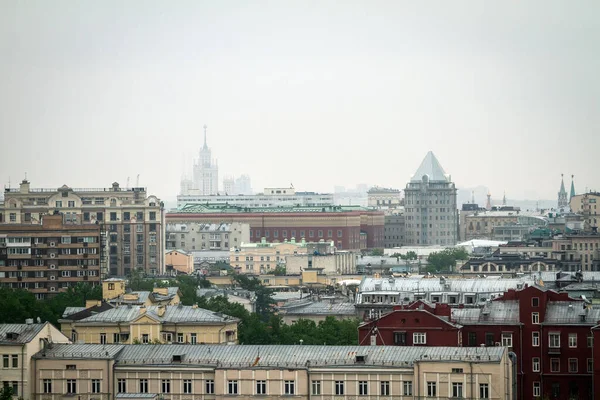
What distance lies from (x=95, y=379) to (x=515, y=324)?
760 inches

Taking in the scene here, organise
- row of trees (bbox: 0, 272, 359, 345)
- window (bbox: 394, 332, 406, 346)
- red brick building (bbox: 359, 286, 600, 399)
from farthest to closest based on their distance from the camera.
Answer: row of trees (bbox: 0, 272, 359, 345) → window (bbox: 394, 332, 406, 346) → red brick building (bbox: 359, 286, 600, 399)

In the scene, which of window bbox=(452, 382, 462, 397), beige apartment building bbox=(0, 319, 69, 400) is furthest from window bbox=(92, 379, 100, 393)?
window bbox=(452, 382, 462, 397)

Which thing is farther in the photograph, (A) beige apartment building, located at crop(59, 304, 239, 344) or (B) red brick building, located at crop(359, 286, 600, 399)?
(A) beige apartment building, located at crop(59, 304, 239, 344)

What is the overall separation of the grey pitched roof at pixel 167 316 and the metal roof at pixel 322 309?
21.7m

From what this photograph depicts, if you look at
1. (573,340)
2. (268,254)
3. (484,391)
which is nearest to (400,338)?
(573,340)

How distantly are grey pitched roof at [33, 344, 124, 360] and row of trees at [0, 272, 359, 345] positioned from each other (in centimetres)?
1757

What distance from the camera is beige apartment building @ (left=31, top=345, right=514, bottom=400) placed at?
225 feet

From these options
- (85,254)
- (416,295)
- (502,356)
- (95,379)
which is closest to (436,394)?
(502,356)

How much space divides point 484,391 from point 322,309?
144ft

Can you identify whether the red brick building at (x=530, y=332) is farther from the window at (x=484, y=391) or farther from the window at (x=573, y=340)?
the window at (x=484, y=391)

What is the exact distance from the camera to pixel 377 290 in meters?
105

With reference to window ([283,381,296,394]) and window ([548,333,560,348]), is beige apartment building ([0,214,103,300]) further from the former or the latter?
window ([283,381,296,394])

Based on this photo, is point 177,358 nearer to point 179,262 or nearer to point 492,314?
point 492,314

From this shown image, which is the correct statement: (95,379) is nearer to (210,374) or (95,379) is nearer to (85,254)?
(210,374)
